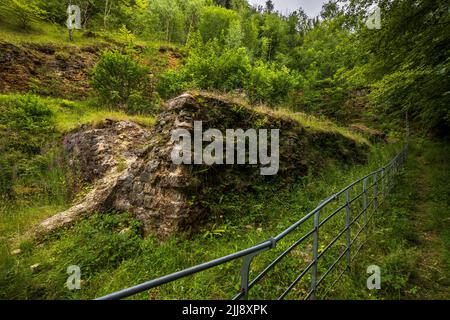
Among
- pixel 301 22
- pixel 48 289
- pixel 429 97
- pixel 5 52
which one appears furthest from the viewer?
pixel 301 22

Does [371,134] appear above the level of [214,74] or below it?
below

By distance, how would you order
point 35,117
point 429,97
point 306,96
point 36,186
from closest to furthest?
point 429,97
point 36,186
point 35,117
point 306,96

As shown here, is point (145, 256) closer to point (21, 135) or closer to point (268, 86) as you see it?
point (21, 135)

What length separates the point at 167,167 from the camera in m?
6.01

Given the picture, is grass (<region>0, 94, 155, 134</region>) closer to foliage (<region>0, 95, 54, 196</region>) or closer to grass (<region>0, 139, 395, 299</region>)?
foliage (<region>0, 95, 54, 196</region>)

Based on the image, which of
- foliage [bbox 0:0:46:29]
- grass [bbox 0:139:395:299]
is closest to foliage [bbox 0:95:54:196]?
grass [bbox 0:139:395:299]

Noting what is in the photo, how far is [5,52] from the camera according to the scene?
14383mm

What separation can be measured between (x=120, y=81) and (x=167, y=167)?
7.91 metres

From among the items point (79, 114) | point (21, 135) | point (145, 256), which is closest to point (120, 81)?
point (79, 114)

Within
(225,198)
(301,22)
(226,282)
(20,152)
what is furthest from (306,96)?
(301,22)

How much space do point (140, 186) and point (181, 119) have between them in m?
2.20

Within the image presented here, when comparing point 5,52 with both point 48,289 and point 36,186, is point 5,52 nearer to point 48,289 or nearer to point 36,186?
point 36,186

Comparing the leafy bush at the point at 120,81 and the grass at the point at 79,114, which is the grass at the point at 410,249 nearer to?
the grass at the point at 79,114

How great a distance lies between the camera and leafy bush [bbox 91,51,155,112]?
11172 mm
